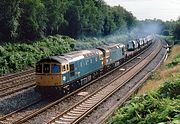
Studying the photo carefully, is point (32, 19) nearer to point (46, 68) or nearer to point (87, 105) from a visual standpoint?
point (46, 68)

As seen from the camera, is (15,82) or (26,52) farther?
(26,52)

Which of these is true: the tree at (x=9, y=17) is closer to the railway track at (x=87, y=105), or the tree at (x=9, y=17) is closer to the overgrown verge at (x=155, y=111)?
the railway track at (x=87, y=105)

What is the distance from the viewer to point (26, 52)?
44688mm

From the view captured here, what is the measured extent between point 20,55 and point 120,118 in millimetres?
30508

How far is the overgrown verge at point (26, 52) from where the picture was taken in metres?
39.4

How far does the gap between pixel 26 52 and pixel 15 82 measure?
1286 centimetres

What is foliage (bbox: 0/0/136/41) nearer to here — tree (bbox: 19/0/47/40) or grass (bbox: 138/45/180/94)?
tree (bbox: 19/0/47/40)

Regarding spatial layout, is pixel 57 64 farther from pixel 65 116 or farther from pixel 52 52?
pixel 52 52

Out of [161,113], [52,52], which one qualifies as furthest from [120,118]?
[52,52]

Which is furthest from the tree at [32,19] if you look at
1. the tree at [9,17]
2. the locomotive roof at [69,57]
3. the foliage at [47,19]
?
the locomotive roof at [69,57]

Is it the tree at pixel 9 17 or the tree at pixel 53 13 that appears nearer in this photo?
the tree at pixel 9 17

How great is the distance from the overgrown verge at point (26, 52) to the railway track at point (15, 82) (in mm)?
2110

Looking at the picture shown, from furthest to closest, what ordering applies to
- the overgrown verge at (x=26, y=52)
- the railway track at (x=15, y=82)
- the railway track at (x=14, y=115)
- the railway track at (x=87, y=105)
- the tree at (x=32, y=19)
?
the tree at (x=32, y=19)
the overgrown verge at (x=26, y=52)
the railway track at (x=15, y=82)
the railway track at (x=87, y=105)
the railway track at (x=14, y=115)

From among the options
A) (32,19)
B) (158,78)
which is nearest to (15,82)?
(158,78)
